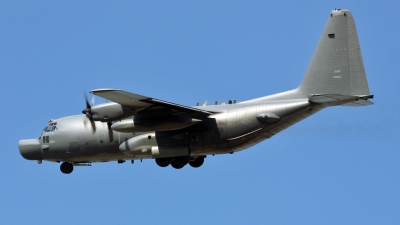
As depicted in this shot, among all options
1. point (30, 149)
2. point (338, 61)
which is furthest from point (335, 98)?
point (30, 149)

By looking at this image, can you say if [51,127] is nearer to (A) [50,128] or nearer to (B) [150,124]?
(A) [50,128]

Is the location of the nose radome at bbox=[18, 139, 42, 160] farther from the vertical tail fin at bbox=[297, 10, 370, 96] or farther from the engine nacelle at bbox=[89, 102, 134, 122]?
the vertical tail fin at bbox=[297, 10, 370, 96]

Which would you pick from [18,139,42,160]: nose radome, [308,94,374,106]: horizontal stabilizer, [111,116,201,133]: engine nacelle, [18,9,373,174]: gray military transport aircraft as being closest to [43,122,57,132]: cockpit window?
[18,139,42,160]: nose radome

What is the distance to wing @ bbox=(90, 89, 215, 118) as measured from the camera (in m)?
32.4

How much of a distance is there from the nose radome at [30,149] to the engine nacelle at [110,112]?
219 inches

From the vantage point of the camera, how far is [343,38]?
113 feet

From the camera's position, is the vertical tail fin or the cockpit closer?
the vertical tail fin

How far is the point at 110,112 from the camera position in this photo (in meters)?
33.9

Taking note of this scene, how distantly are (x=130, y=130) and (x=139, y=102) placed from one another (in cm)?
181

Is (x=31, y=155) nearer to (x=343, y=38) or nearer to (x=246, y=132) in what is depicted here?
(x=246, y=132)

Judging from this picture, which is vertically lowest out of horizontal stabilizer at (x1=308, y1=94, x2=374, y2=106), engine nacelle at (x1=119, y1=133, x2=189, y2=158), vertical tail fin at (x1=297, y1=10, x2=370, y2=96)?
engine nacelle at (x1=119, y1=133, x2=189, y2=158)

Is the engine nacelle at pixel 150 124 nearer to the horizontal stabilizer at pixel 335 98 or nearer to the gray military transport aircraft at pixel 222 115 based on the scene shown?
the gray military transport aircraft at pixel 222 115

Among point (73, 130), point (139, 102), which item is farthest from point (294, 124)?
point (73, 130)

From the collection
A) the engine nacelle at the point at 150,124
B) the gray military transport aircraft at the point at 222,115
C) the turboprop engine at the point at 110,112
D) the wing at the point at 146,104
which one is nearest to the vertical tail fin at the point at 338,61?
the gray military transport aircraft at the point at 222,115
